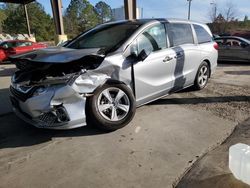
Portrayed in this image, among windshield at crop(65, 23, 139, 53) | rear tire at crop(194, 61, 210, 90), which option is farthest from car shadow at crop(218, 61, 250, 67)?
windshield at crop(65, 23, 139, 53)

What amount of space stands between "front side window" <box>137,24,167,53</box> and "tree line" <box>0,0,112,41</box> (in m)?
30.5

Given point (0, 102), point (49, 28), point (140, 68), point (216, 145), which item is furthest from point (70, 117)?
point (49, 28)

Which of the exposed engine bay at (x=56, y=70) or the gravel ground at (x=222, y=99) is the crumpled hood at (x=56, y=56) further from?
the gravel ground at (x=222, y=99)

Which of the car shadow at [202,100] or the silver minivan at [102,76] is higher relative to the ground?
the silver minivan at [102,76]

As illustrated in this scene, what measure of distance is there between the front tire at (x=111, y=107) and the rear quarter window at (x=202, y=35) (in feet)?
8.72

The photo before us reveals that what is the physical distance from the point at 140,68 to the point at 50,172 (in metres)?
2.04

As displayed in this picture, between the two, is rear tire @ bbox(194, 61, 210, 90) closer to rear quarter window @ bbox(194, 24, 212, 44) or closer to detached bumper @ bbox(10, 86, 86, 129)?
rear quarter window @ bbox(194, 24, 212, 44)

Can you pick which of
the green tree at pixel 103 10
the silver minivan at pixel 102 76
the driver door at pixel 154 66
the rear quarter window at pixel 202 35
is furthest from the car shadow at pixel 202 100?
the green tree at pixel 103 10

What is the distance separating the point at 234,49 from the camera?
11469 millimetres

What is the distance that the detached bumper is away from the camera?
11.1 feet

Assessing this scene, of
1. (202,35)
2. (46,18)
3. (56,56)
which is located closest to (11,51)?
(202,35)

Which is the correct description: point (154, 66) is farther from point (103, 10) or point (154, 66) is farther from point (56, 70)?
point (103, 10)

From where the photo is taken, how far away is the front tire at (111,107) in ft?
11.9

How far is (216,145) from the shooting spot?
3.38 metres
